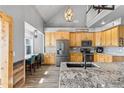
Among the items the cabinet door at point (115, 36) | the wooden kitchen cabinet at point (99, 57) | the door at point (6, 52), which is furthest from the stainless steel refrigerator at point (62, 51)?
the door at point (6, 52)

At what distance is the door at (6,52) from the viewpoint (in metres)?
4.50

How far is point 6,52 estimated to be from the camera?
4.59 m

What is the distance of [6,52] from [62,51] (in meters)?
6.73

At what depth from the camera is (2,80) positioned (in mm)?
4492

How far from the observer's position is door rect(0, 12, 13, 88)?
450 centimetres

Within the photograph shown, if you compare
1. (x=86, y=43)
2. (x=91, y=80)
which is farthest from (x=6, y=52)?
(x=86, y=43)

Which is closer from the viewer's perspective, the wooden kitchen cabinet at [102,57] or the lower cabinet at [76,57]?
the wooden kitchen cabinet at [102,57]

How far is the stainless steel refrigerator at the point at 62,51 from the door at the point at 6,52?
6.55m

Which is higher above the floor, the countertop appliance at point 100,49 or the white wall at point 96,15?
the white wall at point 96,15

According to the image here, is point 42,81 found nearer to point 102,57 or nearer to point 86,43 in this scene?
point 102,57

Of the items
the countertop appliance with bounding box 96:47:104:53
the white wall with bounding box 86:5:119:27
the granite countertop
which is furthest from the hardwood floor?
the countertop appliance with bounding box 96:47:104:53

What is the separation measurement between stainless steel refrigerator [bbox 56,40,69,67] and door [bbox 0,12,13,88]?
6552 millimetres

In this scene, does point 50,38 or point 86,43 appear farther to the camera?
point 50,38

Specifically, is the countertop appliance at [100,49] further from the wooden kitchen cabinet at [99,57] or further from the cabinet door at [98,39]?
the wooden kitchen cabinet at [99,57]
